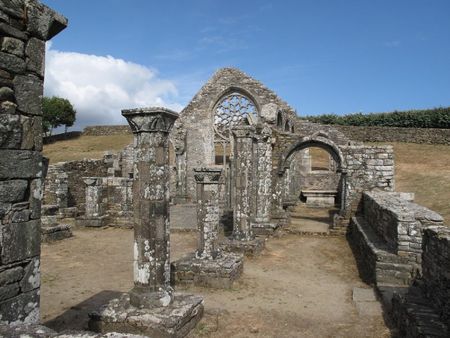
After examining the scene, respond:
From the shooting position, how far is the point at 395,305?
20.1 feet

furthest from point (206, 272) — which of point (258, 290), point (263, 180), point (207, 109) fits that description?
point (207, 109)

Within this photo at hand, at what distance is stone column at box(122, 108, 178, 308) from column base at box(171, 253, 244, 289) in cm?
243

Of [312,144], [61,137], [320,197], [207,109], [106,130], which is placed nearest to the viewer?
[312,144]

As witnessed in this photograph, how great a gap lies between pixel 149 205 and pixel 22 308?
219 centimetres

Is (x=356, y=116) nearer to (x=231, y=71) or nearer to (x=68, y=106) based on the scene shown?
(x=231, y=71)

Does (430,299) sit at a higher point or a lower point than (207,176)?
lower

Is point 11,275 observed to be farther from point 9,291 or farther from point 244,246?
point 244,246

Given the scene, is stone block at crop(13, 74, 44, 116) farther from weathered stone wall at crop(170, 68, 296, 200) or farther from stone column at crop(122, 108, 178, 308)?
weathered stone wall at crop(170, 68, 296, 200)

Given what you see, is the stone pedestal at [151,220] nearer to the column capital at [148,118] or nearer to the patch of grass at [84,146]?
the column capital at [148,118]

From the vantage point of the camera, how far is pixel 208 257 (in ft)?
28.5

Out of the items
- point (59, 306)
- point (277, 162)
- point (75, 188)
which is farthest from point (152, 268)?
point (75, 188)

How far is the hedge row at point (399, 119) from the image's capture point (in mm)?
37825

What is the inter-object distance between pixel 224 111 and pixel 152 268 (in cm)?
1979

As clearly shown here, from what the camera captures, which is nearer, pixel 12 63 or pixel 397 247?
pixel 12 63
